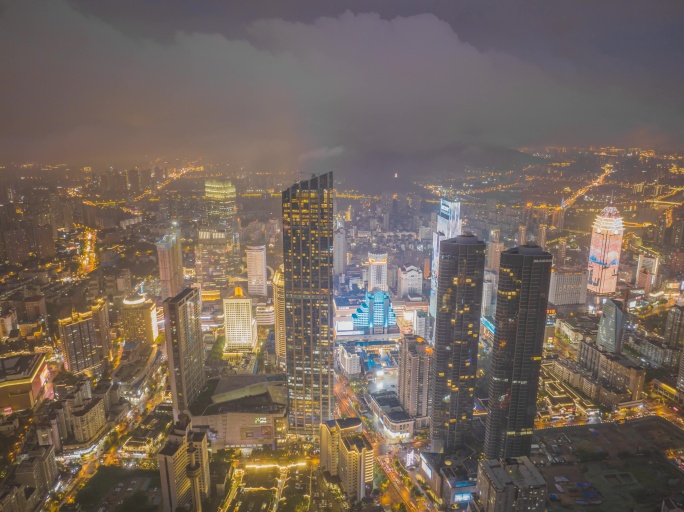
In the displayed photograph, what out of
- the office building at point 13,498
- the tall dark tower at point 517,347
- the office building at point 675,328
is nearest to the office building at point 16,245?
the office building at point 13,498

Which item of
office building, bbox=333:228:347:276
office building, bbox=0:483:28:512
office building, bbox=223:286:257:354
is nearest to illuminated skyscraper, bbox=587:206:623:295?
office building, bbox=333:228:347:276

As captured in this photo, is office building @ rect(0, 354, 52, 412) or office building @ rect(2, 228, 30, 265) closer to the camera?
office building @ rect(0, 354, 52, 412)

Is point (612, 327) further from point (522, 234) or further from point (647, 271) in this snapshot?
point (647, 271)

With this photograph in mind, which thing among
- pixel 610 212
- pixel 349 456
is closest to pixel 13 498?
pixel 349 456

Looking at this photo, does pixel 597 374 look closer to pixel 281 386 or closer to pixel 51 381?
pixel 281 386

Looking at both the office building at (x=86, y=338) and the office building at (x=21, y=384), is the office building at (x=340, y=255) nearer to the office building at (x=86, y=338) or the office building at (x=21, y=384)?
the office building at (x=86, y=338)

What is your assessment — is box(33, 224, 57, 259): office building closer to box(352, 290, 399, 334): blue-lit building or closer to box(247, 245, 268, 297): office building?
box(247, 245, 268, 297): office building
